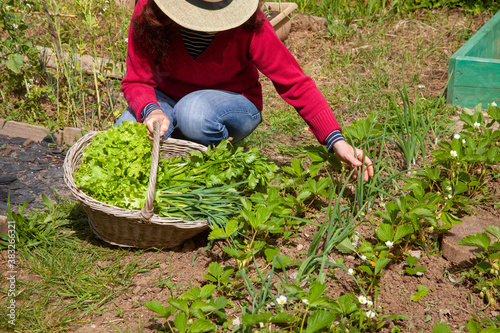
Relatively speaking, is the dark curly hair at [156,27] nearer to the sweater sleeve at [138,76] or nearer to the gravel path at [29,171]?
the sweater sleeve at [138,76]

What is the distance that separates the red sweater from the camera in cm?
212

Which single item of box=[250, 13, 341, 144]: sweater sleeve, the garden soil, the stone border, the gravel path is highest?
box=[250, 13, 341, 144]: sweater sleeve

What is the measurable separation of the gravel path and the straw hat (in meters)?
1.13

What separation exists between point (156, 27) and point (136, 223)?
0.94 m

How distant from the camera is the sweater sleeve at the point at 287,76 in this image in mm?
2107

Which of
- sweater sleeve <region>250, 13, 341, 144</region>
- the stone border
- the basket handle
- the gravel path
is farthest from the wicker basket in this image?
the stone border

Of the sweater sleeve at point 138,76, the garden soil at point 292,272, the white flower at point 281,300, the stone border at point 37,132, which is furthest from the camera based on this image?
the stone border at point 37,132

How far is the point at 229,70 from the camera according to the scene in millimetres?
2336

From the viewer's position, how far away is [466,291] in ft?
5.69

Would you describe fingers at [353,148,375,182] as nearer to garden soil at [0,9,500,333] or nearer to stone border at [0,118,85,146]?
garden soil at [0,9,500,333]

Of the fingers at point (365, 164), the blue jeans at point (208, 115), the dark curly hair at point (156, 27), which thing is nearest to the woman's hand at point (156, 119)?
the blue jeans at point (208, 115)

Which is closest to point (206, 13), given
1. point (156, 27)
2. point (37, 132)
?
point (156, 27)

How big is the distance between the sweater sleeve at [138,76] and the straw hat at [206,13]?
13.4 inches

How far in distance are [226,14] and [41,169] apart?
1465mm
